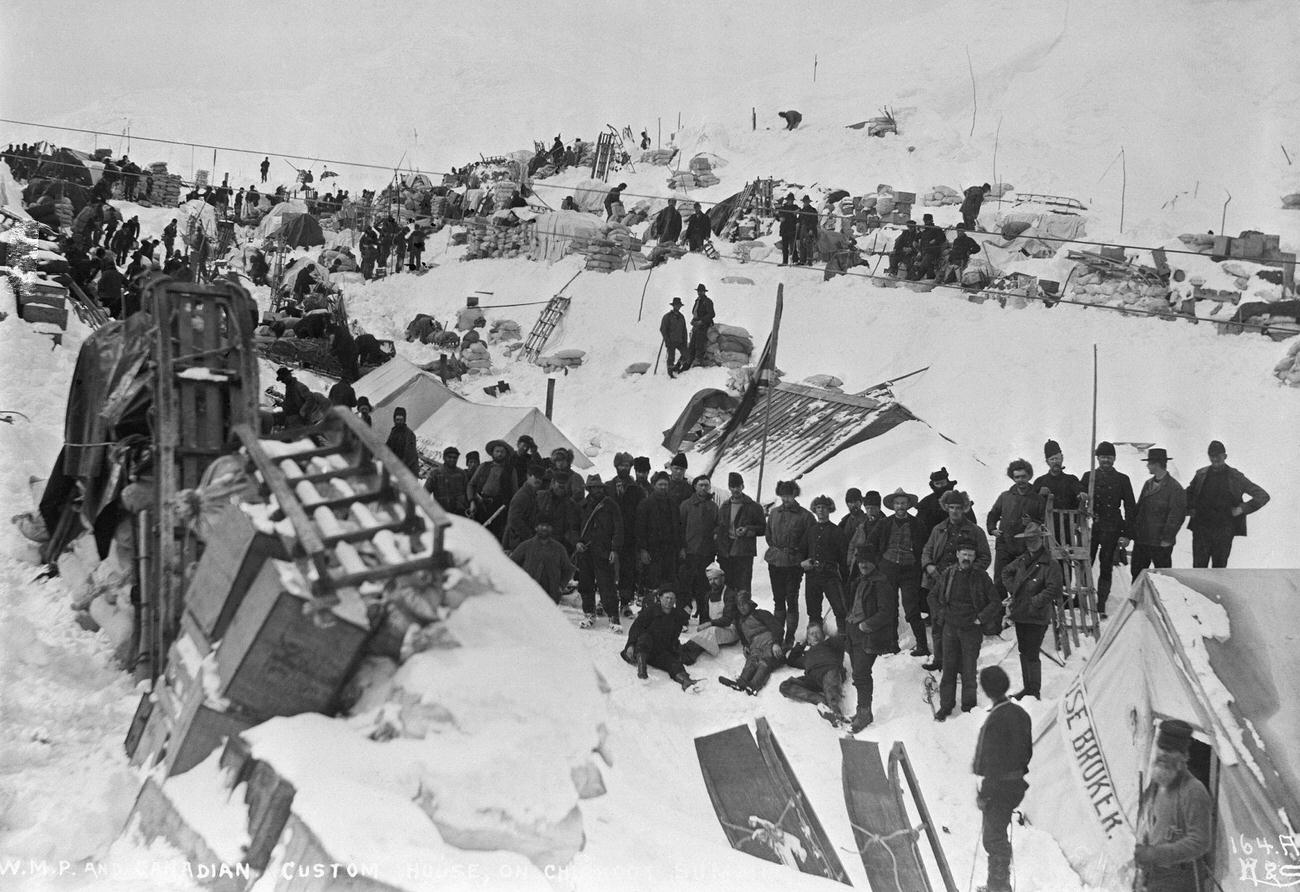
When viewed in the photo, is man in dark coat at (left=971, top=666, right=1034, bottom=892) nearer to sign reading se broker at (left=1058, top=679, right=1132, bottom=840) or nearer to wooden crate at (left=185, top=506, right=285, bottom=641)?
sign reading se broker at (left=1058, top=679, right=1132, bottom=840)

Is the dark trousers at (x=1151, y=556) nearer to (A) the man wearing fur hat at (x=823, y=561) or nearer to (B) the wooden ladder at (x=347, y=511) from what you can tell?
(A) the man wearing fur hat at (x=823, y=561)

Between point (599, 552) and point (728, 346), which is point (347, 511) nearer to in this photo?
point (599, 552)

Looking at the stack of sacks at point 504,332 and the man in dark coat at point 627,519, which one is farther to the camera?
the stack of sacks at point 504,332

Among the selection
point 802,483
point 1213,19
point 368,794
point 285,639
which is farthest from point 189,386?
point 1213,19

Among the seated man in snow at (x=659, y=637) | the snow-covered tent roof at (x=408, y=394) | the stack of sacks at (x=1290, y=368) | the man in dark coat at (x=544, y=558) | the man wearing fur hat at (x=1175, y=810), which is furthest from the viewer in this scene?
the snow-covered tent roof at (x=408, y=394)

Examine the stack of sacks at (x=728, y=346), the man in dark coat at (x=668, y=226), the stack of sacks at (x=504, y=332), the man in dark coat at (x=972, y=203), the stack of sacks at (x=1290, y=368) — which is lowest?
the stack of sacks at (x=504, y=332)

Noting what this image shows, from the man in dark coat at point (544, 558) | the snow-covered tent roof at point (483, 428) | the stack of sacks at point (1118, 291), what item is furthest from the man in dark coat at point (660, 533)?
the stack of sacks at point (1118, 291)

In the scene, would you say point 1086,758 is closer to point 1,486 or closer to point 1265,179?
point 1,486

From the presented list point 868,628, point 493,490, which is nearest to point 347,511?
point 868,628
